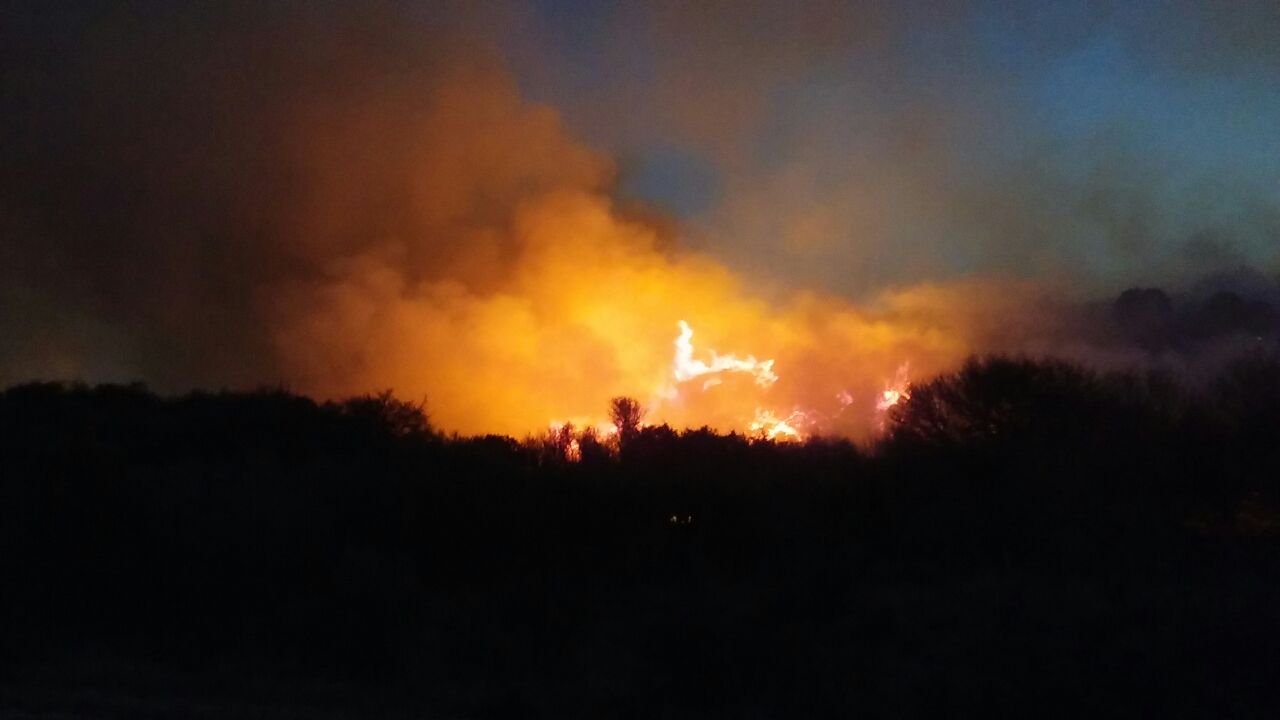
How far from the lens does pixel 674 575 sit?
17281 mm

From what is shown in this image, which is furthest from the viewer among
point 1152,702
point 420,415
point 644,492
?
point 420,415

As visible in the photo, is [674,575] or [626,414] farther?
[626,414]

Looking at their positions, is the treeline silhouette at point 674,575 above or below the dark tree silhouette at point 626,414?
below

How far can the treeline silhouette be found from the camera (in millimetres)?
12289

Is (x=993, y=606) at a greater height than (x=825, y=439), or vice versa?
(x=825, y=439)

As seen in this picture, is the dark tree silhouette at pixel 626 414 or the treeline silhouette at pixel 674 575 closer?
the treeline silhouette at pixel 674 575

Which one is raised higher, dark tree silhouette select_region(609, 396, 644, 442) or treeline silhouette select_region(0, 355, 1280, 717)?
dark tree silhouette select_region(609, 396, 644, 442)

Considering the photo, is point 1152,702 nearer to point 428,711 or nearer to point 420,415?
point 428,711

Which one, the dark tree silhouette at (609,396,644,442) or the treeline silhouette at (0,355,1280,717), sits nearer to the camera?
Answer: the treeline silhouette at (0,355,1280,717)

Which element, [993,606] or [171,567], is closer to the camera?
[993,606]

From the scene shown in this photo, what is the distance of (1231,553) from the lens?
16.5 m

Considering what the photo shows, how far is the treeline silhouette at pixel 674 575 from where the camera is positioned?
1229 cm

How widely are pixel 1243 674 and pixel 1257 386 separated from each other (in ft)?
44.6

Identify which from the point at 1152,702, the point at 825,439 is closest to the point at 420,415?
the point at 825,439
